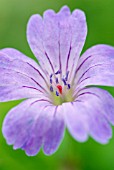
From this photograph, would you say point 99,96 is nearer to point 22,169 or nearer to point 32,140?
point 32,140

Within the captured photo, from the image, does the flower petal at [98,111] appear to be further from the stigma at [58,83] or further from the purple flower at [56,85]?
the stigma at [58,83]

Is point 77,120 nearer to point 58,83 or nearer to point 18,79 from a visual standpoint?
point 18,79

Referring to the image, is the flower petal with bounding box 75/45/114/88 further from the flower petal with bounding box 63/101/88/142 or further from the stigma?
the flower petal with bounding box 63/101/88/142

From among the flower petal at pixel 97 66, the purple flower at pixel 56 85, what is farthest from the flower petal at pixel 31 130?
the flower petal at pixel 97 66

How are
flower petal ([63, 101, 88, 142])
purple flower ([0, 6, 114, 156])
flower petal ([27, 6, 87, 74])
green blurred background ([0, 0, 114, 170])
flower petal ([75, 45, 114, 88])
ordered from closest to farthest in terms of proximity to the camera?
flower petal ([63, 101, 88, 142]) → purple flower ([0, 6, 114, 156]) → flower petal ([75, 45, 114, 88]) → flower petal ([27, 6, 87, 74]) → green blurred background ([0, 0, 114, 170])

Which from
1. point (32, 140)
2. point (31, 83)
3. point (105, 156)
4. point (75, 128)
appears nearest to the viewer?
point (75, 128)

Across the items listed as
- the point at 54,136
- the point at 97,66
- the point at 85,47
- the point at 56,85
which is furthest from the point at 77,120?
the point at 85,47

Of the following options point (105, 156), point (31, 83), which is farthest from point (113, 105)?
point (105, 156)

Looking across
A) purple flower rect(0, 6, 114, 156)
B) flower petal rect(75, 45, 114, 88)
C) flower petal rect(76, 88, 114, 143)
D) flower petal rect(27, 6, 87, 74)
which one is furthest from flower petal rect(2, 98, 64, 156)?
flower petal rect(27, 6, 87, 74)
